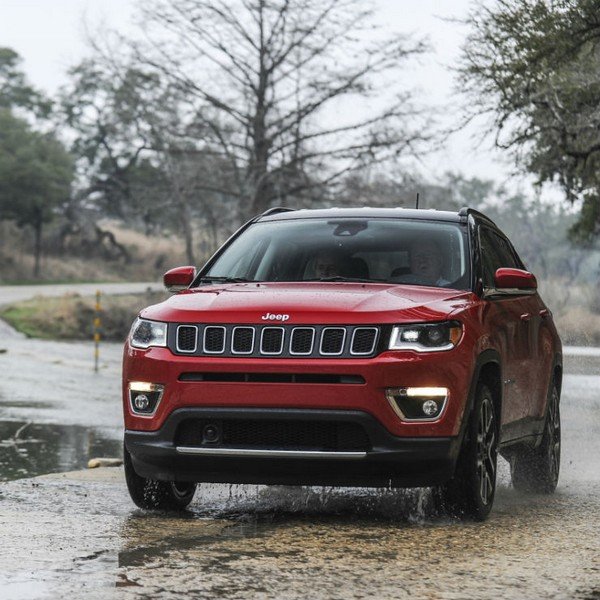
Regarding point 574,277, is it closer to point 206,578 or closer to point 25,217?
point 25,217

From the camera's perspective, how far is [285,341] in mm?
7637

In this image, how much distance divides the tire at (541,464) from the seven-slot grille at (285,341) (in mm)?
2660

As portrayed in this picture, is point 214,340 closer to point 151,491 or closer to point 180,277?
point 151,491

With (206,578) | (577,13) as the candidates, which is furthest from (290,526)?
(577,13)

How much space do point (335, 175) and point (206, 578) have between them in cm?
3107

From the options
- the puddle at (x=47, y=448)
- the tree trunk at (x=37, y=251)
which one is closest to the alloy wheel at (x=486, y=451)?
the puddle at (x=47, y=448)

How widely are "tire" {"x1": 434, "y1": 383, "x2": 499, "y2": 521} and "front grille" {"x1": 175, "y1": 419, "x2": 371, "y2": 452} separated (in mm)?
632

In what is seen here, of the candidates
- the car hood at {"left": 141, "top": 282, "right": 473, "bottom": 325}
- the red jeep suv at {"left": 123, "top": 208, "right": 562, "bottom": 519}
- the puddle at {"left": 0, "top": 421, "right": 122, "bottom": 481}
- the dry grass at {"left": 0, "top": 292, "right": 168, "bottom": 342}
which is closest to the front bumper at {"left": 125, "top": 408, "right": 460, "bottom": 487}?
the red jeep suv at {"left": 123, "top": 208, "right": 562, "bottom": 519}

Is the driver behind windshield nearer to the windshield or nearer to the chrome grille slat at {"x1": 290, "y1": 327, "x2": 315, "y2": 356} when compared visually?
the windshield

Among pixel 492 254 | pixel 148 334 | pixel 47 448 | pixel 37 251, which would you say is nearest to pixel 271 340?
pixel 148 334

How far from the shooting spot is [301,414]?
751 centimetres

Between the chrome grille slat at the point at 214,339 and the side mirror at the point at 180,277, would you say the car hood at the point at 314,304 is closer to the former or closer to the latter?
the chrome grille slat at the point at 214,339

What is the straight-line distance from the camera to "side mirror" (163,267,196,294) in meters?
9.05

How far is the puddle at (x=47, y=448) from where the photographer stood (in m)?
12.8
